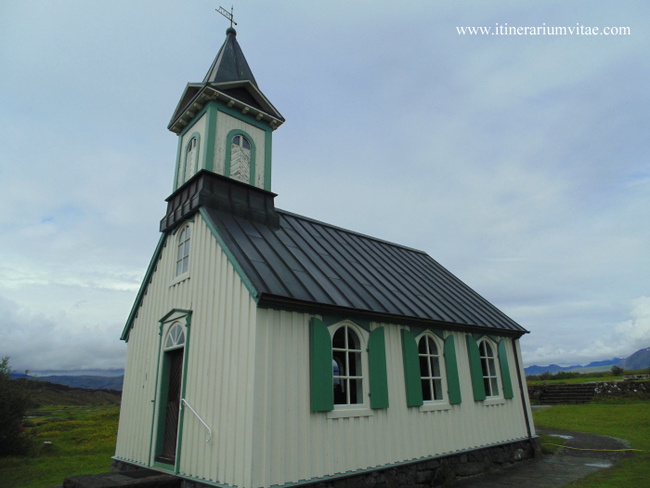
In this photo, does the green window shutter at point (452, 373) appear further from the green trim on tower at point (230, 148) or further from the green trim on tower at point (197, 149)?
the green trim on tower at point (197, 149)

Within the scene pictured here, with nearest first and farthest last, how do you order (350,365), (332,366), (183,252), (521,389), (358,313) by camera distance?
(332,366)
(358,313)
(350,365)
(183,252)
(521,389)

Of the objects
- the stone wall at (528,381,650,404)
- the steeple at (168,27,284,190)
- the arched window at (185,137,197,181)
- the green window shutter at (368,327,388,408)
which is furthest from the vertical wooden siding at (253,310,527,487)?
the stone wall at (528,381,650,404)

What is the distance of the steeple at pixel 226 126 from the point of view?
9.73 metres

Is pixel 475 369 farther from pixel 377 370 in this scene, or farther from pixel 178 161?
pixel 178 161

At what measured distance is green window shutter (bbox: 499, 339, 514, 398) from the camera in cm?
1115

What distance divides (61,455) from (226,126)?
1209cm

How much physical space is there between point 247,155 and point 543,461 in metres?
11.4

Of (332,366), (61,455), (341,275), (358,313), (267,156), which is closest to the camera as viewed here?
(332,366)

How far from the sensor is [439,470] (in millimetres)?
8445

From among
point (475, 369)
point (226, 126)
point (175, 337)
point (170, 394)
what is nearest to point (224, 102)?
point (226, 126)

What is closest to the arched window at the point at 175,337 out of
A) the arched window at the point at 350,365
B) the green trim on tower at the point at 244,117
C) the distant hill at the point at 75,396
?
the arched window at the point at 350,365

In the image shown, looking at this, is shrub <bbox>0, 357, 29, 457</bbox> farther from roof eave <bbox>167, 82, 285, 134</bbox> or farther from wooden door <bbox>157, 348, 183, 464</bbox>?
roof eave <bbox>167, 82, 285, 134</bbox>

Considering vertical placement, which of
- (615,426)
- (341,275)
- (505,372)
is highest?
(341,275)

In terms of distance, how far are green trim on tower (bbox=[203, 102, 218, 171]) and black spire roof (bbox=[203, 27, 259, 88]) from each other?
0.95 metres
